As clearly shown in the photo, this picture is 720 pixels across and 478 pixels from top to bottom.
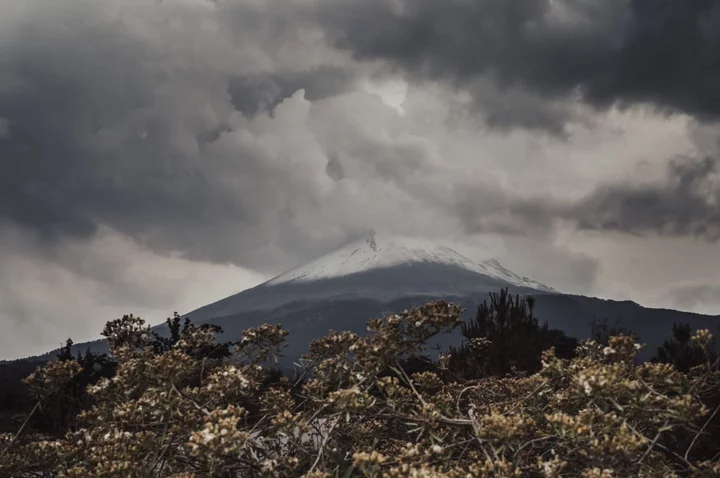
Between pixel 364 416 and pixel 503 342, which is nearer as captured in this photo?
pixel 364 416

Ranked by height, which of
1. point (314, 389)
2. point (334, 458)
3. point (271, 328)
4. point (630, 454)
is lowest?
point (334, 458)

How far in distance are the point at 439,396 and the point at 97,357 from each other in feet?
74.2

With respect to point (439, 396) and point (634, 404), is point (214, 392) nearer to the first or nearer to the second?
point (439, 396)

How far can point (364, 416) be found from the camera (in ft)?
14.5

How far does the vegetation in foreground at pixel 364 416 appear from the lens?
3.31 metres

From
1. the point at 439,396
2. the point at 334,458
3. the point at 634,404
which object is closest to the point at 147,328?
the point at 334,458

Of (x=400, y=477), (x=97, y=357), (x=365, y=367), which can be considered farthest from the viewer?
(x=97, y=357)

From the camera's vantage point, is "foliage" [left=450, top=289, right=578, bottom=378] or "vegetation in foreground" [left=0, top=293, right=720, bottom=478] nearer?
"vegetation in foreground" [left=0, top=293, right=720, bottom=478]

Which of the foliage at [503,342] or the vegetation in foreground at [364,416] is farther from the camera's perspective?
the foliage at [503,342]

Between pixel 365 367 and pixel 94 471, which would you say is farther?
pixel 365 367

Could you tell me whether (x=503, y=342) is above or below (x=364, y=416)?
below

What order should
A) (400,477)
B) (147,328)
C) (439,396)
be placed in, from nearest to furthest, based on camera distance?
(400,477), (439,396), (147,328)

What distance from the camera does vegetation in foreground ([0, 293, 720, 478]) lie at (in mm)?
3309

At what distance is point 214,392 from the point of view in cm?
456
